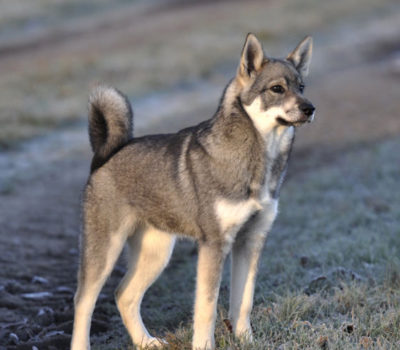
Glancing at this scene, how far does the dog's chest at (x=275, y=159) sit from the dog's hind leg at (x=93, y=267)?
110 cm

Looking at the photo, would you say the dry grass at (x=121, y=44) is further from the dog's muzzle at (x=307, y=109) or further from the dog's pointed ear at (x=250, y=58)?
the dog's muzzle at (x=307, y=109)

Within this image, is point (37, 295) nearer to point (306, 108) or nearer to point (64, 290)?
point (64, 290)

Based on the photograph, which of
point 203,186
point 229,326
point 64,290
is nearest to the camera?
point 203,186

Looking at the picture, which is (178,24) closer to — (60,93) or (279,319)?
(60,93)

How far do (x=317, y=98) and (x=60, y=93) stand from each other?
634 centimetres

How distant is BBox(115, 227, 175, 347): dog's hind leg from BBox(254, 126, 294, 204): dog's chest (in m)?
0.97

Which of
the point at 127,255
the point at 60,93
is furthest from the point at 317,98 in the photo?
the point at 127,255

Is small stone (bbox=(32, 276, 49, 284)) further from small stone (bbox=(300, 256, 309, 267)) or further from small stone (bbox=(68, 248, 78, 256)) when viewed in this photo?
small stone (bbox=(300, 256, 309, 267))

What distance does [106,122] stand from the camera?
505 cm

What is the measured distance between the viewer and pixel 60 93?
1549 centimetres

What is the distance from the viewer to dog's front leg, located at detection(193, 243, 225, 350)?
4.39 metres

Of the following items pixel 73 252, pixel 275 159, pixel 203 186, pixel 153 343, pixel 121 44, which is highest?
pixel 275 159

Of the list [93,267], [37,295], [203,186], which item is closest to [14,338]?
[37,295]

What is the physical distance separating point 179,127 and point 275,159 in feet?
28.6
